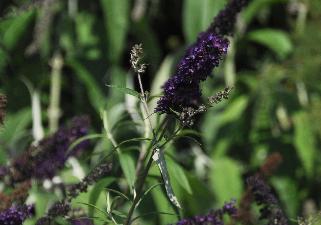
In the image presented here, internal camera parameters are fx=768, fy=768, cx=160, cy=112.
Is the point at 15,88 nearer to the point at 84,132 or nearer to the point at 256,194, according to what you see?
the point at 84,132

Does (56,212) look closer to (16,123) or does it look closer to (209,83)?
(16,123)

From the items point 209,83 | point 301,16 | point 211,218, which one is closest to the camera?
point 211,218

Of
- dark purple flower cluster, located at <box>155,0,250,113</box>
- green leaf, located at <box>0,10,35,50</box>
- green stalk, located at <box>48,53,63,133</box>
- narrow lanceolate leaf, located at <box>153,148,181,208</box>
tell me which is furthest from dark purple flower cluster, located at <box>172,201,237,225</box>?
green stalk, located at <box>48,53,63,133</box>

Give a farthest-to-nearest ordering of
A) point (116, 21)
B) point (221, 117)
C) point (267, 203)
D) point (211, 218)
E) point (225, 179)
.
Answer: point (221, 117)
point (116, 21)
point (225, 179)
point (267, 203)
point (211, 218)

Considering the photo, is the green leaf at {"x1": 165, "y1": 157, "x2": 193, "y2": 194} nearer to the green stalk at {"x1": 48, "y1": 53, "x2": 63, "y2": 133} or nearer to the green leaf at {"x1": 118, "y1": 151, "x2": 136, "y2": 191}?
the green leaf at {"x1": 118, "y1": 151, "x2": 136, "y2": 191}

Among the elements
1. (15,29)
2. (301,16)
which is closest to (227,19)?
(15,29)

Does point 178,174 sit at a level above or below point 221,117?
below
